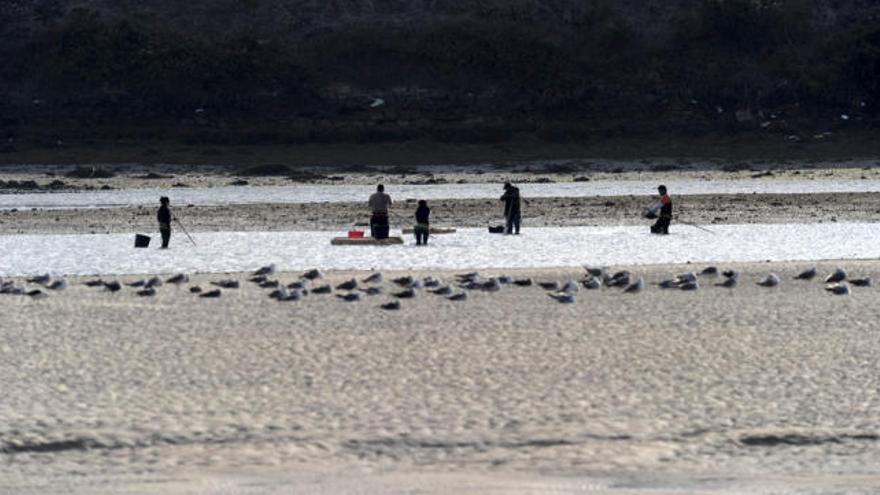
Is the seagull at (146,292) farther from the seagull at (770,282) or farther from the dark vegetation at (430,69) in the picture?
the dark vegetation at (430,69)

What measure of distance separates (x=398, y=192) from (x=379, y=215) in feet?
40.1

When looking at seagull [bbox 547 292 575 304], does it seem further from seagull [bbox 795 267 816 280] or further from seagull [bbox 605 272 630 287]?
seagull [bbox 795 267 816 280]

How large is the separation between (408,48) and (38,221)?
2518 centimetres

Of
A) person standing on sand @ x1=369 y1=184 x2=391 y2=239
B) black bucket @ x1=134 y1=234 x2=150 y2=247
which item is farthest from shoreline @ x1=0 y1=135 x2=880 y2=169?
black bucket @ x1=134 y1=234 x2=150 y2=247

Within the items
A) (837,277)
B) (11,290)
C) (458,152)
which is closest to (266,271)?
(11,290)

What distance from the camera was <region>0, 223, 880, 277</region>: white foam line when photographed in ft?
65.9

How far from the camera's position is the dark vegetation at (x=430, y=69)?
158 ft

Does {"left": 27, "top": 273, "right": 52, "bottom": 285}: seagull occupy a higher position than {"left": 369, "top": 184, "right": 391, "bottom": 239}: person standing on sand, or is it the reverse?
{"left": 369, "top": 184, "right": 391, "bottom": 239}: person standing on sand

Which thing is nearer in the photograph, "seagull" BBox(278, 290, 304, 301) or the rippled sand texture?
the rippled sand texture

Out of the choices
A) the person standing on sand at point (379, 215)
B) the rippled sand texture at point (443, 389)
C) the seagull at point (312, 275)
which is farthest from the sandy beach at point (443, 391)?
the person standing on sand at point (379, 215)

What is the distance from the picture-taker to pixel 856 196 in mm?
33031

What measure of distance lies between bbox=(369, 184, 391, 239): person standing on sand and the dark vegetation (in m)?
23.1

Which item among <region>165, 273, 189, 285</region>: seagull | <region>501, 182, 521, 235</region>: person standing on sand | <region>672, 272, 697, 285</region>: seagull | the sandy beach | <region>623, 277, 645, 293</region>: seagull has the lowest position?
the sandy beach

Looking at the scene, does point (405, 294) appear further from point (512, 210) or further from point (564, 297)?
point (512, 210)
